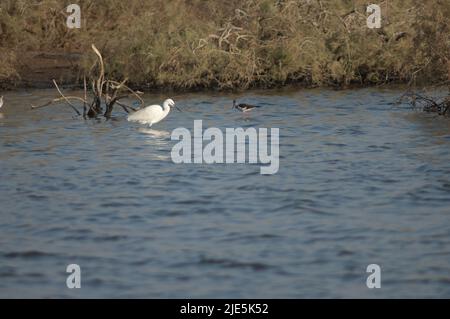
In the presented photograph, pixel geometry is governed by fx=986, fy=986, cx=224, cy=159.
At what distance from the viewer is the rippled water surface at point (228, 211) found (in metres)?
8.95

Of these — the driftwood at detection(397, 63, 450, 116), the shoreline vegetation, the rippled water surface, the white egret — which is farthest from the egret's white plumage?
the driftwood at detection(397, 63, 450, 116)

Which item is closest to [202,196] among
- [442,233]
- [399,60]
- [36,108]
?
[442,233]

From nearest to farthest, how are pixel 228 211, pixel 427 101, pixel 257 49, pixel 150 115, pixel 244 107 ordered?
pixel 228 211 → pixel 150 115 → pixel 427 101 → pixel 244 107 → pixel 257 49

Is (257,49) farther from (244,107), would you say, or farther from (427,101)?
(427,101)

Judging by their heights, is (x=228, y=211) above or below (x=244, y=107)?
below

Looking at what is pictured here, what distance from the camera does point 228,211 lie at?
11633 millimetres

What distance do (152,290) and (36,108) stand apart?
12007mm

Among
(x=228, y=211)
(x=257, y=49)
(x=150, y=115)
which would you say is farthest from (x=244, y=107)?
(x=228, y=211)

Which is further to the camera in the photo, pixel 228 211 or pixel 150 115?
pixel 150 115

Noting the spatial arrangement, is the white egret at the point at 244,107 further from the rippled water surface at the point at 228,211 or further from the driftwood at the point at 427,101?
the driftwood at the point at 427,101

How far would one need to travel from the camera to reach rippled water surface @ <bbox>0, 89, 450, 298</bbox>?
352 inches

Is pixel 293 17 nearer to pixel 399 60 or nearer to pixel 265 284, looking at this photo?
pixel 399 60

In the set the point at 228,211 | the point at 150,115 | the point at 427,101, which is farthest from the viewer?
the point at 427,101

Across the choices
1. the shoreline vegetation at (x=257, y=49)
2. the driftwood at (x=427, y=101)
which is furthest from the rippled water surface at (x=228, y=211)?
the shoreline vegetation at (x=257, y=49)
